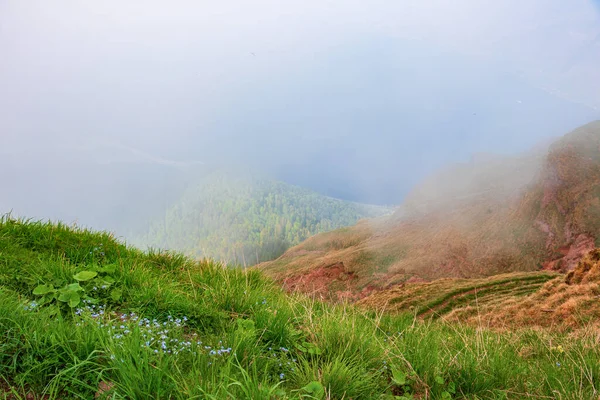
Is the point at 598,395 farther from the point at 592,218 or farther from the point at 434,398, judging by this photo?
the point at 592,218

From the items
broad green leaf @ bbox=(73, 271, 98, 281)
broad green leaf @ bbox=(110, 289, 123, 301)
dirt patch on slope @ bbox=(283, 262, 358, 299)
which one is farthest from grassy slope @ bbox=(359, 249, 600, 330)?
dirt patch on slope @ bbox=(283, 262, 358, 299)

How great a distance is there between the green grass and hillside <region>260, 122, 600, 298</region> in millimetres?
68995

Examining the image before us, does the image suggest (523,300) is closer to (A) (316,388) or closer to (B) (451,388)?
(B) (451,388)

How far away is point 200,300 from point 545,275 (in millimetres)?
63561

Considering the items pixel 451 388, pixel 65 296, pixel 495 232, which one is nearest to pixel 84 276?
pixel 65 296

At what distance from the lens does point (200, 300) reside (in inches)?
281

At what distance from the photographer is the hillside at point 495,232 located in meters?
90.3

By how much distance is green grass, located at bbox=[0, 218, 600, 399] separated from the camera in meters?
4.15

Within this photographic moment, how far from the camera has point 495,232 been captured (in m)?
101

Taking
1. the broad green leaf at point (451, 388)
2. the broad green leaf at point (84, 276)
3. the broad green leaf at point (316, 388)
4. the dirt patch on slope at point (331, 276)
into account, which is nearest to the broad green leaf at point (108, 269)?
the broad green leaf at point (84, 276)

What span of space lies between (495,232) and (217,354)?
10824 centimetres

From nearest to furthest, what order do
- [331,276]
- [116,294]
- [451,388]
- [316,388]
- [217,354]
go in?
[316,388] < [217,354] < [451,388] < [116,294] < [331,276]

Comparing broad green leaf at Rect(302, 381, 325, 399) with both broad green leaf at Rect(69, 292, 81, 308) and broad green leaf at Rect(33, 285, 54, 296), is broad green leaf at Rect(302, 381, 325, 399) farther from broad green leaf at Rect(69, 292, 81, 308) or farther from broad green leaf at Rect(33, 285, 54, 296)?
broad green leaf at Rect(33, 285, 54, 296)

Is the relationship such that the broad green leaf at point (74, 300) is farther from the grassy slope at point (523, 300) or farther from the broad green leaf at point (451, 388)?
the broad green leaf at point (451, 388)
